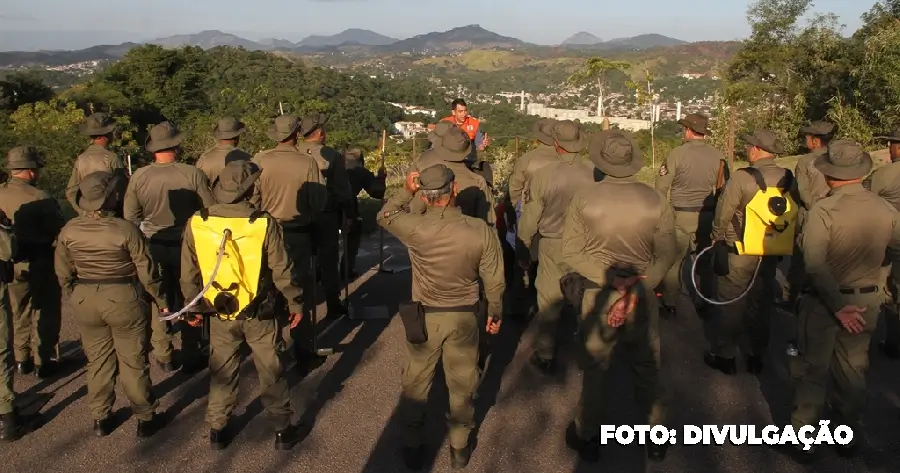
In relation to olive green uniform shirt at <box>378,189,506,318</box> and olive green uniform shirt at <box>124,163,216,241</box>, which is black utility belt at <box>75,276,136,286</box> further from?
olive green uniform shirt at <box>378,189,506,318</box>

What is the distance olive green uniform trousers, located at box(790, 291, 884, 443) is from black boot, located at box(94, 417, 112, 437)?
5013 millimetres

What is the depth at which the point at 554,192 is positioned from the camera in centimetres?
591

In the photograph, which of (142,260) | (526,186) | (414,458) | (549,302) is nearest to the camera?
(414,458)

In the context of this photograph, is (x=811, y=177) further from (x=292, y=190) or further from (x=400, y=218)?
(x=292, y=190)

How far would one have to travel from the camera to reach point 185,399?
557cm

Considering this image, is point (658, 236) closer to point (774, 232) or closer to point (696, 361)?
point (774, 232)

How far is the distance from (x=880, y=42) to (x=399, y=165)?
63.7ft

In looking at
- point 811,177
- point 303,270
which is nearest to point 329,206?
point 303,270

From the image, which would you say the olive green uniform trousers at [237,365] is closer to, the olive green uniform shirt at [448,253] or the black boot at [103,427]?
the black boot at [103,427]

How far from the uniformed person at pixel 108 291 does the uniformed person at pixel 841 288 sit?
4.67 meters

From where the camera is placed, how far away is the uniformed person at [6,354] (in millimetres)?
4918

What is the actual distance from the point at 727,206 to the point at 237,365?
4.24 metres

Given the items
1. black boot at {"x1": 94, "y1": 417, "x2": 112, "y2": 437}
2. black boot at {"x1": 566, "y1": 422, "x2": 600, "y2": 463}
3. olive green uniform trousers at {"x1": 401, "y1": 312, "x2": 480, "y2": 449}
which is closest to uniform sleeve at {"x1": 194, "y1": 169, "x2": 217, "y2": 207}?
black boot at {"x1": 94, "y1": 417, "x2": 112, "y2": 437}

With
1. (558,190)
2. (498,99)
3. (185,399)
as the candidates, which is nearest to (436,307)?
(558,190)
